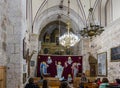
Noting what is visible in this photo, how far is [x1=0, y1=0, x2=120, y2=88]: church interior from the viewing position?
6.91 meters

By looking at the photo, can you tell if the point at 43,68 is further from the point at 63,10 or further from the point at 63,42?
the point at 63,10

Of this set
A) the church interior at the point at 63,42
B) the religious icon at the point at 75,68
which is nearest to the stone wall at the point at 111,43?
the church interior at the point at 63,42

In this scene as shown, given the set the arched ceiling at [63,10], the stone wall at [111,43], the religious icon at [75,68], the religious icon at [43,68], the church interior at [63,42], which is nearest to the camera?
the church interior at [63,42]

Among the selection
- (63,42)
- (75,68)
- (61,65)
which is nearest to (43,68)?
(61,65)

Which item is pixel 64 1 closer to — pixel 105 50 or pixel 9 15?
pixel 105 50

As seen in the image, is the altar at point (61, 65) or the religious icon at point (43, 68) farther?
the altar at point (61, 65)

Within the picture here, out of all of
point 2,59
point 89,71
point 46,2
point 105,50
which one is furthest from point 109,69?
point 2,59

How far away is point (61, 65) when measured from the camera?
60.7ft

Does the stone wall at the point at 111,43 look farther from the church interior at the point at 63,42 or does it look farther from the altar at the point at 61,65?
the altar at the point at 61,65

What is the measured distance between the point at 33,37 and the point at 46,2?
269 centimetres

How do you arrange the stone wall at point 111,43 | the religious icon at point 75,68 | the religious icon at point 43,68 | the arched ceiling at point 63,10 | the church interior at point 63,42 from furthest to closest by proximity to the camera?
the religious icon at point 75,68, the religious icon at point 43,68, the arched ceiling at point 63,10, the stone wall at point 111,43, the church interior at point 63,42

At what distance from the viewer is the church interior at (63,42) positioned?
22.7 ft

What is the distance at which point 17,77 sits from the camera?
6.90 m

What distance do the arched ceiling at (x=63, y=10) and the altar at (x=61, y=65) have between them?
2233 mm
